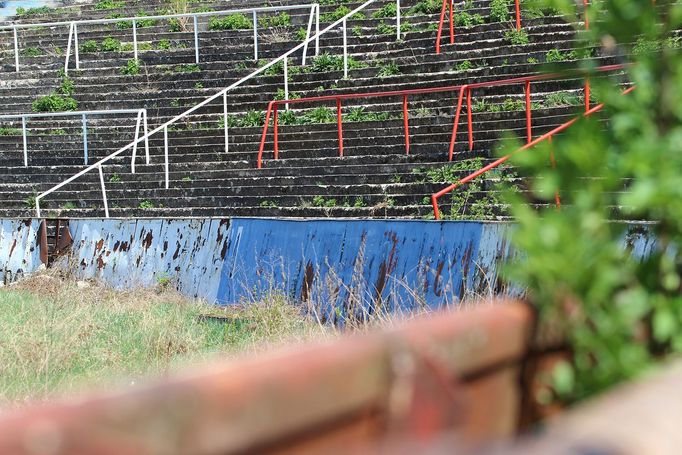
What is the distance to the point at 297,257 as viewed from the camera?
13.2 meters

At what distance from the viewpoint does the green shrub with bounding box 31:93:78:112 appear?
981 inches

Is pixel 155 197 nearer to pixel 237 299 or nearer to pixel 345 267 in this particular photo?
pixel 237 299

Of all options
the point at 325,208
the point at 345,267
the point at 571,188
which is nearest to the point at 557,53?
the point at 325,208

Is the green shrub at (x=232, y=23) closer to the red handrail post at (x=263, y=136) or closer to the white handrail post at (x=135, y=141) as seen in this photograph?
the white handrail post at (x=135, y=141)

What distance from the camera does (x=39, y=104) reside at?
25328 mm

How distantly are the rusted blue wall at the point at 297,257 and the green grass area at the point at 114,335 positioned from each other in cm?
62

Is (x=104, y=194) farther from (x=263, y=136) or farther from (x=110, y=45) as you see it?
(x=110, y=45)

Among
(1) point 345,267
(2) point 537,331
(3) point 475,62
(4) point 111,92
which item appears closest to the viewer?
(2) point 537,331

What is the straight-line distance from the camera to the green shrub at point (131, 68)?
25.6 metres

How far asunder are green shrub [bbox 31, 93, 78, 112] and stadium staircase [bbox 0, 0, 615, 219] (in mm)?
239

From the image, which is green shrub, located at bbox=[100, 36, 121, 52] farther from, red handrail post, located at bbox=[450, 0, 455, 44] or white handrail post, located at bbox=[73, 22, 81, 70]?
red handrail post, located at bbox=[450, 0, 455, 44]

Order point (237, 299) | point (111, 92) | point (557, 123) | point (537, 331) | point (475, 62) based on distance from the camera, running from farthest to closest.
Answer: point (111, 92) < point (475, 62) < point (557, 123) < point (237, 299) < point (537, 331)

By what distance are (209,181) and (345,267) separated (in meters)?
7.85

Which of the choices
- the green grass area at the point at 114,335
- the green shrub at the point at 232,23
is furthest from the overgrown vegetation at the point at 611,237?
the green shrub at the point at 232,23
